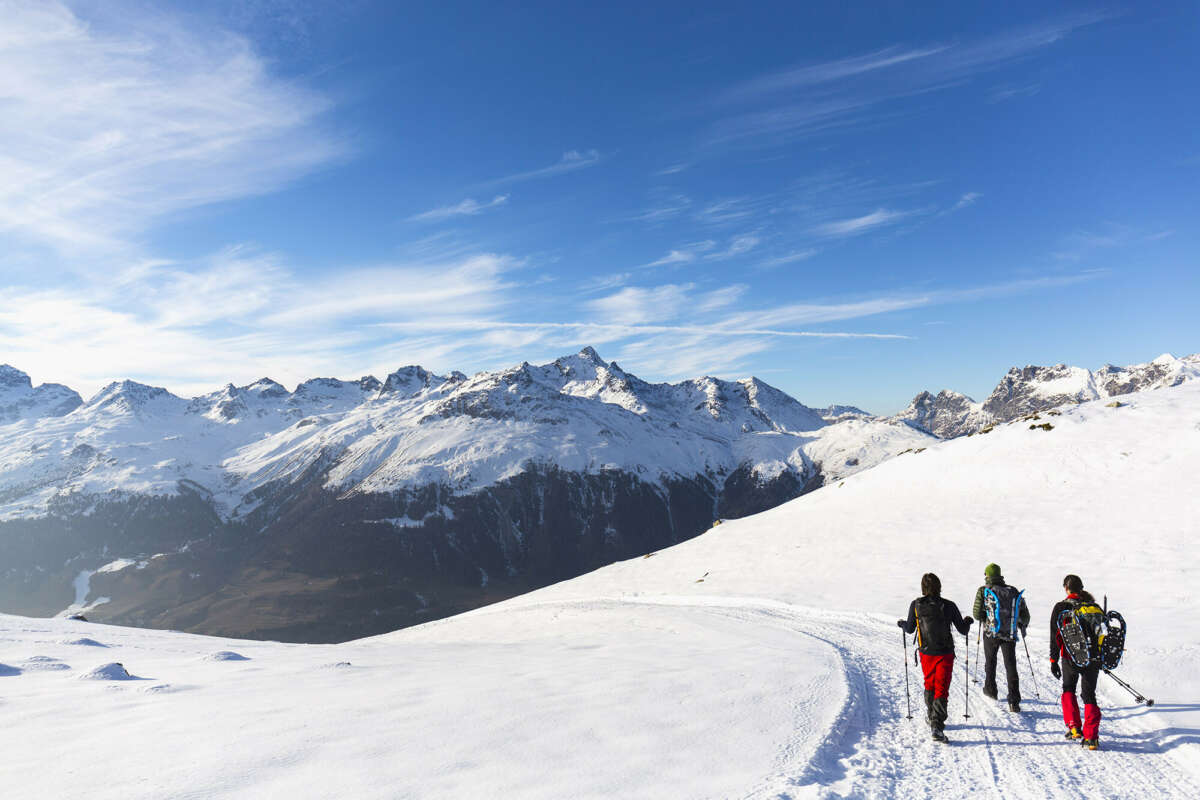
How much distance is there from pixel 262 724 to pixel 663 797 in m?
6.82

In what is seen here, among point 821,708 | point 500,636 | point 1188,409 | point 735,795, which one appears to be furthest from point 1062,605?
point 1188,409

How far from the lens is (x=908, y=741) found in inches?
372

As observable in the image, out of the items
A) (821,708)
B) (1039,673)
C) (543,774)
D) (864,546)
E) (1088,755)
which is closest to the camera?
(543,774)

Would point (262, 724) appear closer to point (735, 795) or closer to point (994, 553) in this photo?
point (735, 795)

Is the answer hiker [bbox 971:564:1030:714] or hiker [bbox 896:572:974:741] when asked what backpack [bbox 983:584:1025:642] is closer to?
hiker [bbox 971:564:1030:714]

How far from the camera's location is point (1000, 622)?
11.3 m

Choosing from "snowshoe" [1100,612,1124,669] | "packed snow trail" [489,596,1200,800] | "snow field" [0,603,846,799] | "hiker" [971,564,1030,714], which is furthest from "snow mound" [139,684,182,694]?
"snowshoe" [1100,612,1124,669]

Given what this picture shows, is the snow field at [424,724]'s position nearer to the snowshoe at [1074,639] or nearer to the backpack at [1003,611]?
the backpack at [1003,611]

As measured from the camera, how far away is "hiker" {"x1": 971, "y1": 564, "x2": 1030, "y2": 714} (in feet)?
36.1

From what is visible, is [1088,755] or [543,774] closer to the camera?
[543,774]

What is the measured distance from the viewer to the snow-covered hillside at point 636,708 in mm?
7590

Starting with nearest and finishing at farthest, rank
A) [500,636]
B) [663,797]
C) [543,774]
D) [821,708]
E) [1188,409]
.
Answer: [663,797] → [543,774] → [821,708] → [500,636] → [1188,409]

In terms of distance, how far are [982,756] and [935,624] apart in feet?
6.35

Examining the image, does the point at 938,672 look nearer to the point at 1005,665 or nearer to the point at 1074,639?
the point at 1074,639
